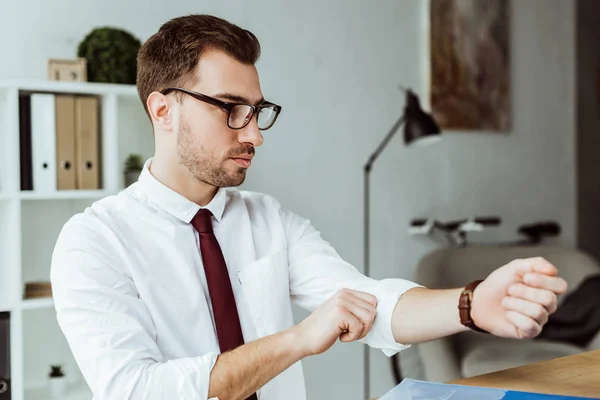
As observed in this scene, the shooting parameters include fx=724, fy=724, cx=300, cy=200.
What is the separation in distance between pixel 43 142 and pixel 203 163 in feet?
3.09

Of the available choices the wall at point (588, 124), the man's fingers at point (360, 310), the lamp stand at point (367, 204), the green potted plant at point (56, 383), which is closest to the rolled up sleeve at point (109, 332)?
the man's fingers at point (360, 310)

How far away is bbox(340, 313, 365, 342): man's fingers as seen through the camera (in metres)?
1.35

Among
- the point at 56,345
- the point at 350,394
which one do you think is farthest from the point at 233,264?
the point at 350,394

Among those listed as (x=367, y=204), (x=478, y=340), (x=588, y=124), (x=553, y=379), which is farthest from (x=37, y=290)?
(x=588, y=124)

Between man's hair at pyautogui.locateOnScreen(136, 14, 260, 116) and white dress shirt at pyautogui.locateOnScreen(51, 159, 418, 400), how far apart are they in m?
0.24

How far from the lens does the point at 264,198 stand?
191cm

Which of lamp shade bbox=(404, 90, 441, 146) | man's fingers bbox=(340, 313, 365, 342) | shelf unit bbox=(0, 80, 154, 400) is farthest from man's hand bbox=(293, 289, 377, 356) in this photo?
lamp shade bbox=(404, 90, 441, 146)

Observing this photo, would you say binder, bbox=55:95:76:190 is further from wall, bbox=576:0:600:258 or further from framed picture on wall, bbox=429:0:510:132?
wall, bbox=576:0:600:258

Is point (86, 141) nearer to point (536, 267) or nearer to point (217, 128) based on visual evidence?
point (217, 128)

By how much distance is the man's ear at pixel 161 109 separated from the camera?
5.64ft

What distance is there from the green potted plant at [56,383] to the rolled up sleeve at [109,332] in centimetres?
109

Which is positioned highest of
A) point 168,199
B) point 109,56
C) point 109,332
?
point 109,56

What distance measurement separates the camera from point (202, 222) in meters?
1.69

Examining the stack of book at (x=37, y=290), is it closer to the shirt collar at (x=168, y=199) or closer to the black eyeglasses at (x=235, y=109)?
the shirt collar at (x=168, y=199)
